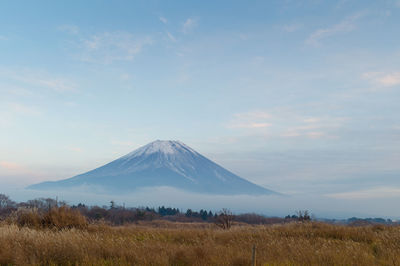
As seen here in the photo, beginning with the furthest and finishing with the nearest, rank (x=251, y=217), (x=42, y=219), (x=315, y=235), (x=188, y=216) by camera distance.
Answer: (x=188, y=216), (x=251, y=217), (x=42, y=219), (x=315, y=235)

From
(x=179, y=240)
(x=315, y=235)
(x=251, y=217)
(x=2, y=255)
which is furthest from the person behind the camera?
(x=251, y=217)

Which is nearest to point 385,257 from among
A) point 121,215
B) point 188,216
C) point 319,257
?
point 319,257

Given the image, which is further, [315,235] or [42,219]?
[42,219]

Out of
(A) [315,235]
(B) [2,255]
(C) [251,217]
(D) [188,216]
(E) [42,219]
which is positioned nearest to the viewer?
(B) [2,255]

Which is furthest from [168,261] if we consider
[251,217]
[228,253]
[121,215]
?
[251,217]

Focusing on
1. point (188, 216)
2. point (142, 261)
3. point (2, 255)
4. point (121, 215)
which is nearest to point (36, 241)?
point (2, 255)

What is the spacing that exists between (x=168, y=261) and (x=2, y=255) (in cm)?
459

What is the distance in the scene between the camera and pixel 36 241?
444 inches

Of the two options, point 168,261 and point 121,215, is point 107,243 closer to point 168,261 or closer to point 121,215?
point 168,261

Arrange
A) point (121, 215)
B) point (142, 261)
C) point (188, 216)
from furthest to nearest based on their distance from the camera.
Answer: point (188, 216) < point (121, 215) < point (142, 261)

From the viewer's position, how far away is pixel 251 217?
296ft

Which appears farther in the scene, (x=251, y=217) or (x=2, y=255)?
(x=251, y=217)

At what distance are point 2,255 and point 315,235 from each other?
462 inches

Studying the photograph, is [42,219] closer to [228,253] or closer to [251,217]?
[228,253]
